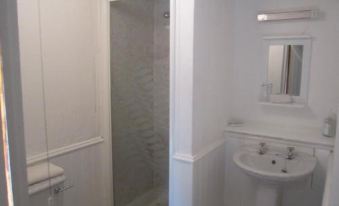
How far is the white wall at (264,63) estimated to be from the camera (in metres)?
2.10

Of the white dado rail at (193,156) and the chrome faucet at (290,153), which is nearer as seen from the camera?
the white dado rail at (193,156)

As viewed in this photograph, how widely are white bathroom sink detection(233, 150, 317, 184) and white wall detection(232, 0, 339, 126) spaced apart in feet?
1.33

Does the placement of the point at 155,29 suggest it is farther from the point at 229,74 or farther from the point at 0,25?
the point at 0,25

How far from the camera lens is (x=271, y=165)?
6.79 feet

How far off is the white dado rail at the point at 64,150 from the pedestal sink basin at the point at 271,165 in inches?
44.9

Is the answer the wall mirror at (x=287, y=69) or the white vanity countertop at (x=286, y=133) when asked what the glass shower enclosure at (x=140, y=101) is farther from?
the wall mirror at (x=287, y=69)

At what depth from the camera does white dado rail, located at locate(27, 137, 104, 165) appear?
1631 mm

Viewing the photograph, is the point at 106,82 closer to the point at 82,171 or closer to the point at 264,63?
the point at 82,171

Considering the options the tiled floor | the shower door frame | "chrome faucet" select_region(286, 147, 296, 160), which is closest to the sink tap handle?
"chrome faucet" select_region(286, 147, 296, 160)

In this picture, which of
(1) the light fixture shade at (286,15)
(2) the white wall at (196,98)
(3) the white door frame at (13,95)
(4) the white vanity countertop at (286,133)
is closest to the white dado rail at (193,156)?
(2) the white wall at (196,98)

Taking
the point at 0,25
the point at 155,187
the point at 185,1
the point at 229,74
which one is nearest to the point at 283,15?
the point at 229,74

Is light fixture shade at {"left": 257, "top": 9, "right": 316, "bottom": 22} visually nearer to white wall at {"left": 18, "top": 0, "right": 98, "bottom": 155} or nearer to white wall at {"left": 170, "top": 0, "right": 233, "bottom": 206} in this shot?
white wall at {"left": 170, "top": 0, "right": 233, "bottom": 206}

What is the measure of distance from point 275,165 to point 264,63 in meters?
0.86

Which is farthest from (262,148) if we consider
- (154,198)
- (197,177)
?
(154,198)
